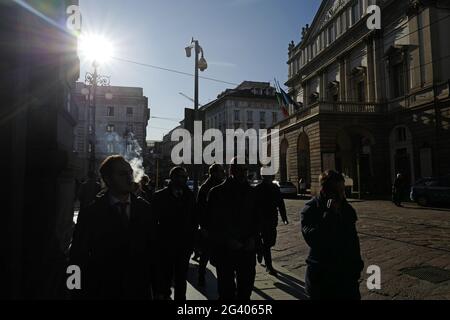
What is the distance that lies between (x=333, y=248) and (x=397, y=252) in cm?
496

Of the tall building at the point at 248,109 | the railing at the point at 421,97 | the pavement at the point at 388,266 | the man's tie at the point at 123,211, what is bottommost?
the pavement at the point at 388,266

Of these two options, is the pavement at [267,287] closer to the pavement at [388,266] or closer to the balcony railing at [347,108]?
the pavement at [388,266]

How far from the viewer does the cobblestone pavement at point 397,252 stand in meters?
4.66

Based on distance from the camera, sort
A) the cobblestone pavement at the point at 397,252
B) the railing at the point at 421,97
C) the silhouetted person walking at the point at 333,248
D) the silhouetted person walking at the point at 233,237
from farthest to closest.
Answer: the railing at the point at 421,97, the cobblestone pavement at the point at 397,252, the silhouetted person walking at the point at 233,237, the silhouetted person walking at the point at 333,248

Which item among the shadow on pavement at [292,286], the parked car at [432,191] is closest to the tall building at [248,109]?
the parked car at [432,191]

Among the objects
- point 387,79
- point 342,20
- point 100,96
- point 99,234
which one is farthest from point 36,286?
point 100,96

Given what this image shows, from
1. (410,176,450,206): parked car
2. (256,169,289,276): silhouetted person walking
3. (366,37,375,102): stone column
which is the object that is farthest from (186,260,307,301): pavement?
(366,37,375,102): stone column

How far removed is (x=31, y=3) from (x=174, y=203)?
245cm

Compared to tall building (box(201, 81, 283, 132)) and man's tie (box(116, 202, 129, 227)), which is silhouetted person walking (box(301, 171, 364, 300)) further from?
tall building (box(201, 81, 283, 132))

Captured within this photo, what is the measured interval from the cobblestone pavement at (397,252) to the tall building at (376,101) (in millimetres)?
12528

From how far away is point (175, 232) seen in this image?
13.4 ft

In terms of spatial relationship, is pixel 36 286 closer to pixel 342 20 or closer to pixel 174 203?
pixel 174 203

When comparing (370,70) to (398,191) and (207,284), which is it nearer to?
(398,191)

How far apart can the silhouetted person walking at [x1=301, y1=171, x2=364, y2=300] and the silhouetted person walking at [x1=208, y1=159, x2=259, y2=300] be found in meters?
0.86
